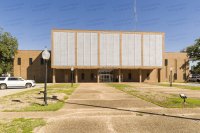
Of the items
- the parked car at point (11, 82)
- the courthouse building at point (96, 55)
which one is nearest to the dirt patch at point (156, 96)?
the parked car at point (11, 82)

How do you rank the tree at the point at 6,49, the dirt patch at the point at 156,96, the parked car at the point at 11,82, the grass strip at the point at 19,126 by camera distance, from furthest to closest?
the tree at the point at 6,49 → the parked car at the point at 11,82 → the dirt patch at the point at 156,96 → the grass strip at the point at 19,126

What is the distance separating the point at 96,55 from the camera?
33.2 meters

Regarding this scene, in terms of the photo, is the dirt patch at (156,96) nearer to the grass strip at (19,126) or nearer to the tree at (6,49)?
the grass strip at (19,126)

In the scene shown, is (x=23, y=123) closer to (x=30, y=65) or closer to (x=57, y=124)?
(x=57, y=124)

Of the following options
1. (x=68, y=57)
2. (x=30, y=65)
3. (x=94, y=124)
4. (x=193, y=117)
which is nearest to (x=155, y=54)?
(x=68, y=57)

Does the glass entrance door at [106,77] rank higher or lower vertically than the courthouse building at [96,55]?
lower

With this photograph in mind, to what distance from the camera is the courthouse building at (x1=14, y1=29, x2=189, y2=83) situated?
3269 centimetres

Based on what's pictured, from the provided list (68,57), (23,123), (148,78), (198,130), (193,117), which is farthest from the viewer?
(148,78)

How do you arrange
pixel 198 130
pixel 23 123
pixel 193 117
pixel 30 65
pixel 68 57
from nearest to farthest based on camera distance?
pixel 198 130
pixel 23 123
pixel 193 117
pixel 68 57
pixel 30 65

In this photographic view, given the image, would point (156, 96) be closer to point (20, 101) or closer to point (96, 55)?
point (20, 101)

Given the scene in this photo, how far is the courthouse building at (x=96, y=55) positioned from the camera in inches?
1287

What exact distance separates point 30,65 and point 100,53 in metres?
24.0

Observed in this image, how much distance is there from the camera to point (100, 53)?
110 ft

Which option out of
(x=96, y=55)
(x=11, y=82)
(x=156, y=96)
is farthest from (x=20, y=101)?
(x=96, y=55)
